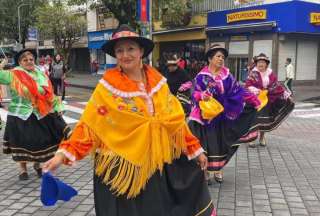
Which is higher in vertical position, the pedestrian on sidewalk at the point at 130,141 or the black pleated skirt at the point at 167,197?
the pedestrian on sidewalk at the point at 130,141

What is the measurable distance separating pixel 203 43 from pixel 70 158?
24.5 m

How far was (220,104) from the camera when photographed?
225 inches

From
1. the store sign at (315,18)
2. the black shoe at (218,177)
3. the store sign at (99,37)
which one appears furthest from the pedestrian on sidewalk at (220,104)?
the store sign at (99,37)

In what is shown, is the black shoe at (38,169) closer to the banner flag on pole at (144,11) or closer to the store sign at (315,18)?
the banner flag on pole at (144,11)

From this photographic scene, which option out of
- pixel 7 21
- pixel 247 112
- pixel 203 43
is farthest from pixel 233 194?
pixel 7 21

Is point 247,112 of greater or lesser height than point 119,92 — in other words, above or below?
below

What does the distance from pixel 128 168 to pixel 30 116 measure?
341 cm

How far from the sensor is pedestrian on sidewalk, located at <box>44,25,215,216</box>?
123 inches

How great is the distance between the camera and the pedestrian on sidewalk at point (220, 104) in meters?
5.80

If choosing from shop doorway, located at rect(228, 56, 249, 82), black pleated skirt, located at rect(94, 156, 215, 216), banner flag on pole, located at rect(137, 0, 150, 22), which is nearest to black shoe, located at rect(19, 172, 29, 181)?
black pleated skirt, located at rect(94, 156, 215, 216)

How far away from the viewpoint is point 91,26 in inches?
1645

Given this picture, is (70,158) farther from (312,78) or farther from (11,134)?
(312,78)

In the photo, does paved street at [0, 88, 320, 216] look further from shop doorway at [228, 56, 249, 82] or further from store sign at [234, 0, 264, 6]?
store sign at [234, 0, 264, 6]

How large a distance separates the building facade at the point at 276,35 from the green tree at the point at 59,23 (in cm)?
1302
